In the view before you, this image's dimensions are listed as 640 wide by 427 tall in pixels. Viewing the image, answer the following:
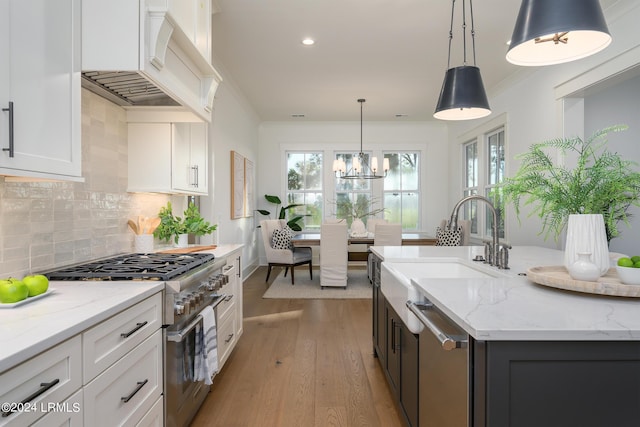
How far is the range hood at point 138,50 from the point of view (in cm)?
167

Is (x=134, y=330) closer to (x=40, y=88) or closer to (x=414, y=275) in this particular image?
(x=40, y=88)

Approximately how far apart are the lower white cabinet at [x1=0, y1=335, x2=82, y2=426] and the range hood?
1.20 m

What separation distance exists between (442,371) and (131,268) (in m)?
1.45

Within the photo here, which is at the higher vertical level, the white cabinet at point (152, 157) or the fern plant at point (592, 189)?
the white cabinet at point (152, 157)

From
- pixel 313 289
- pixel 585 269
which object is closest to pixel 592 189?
pixel 585 269

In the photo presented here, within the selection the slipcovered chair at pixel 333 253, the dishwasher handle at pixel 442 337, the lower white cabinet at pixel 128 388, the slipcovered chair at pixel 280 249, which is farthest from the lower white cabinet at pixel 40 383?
the slipcovered chair at pixel 280 249

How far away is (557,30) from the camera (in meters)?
1.32

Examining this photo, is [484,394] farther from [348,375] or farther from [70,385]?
[348,375]

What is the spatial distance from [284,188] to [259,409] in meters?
5.71

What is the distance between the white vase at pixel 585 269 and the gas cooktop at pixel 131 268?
1.65m

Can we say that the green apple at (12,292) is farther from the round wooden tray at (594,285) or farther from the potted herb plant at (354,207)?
the potted herb plant at (354,207)

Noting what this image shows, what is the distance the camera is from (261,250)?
7.60 meters

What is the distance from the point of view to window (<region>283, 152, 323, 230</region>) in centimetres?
777

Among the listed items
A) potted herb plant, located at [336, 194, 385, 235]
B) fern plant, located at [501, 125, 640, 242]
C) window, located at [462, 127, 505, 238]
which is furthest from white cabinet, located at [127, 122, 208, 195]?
potted herb plant, located at [336, 194, 385, 235]
